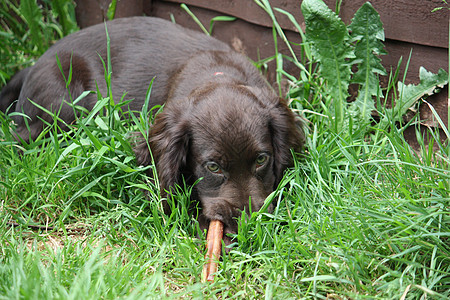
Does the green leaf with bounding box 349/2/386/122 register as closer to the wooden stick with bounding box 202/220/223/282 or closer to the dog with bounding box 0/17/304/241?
the dog with bounding box 0/17/304/241

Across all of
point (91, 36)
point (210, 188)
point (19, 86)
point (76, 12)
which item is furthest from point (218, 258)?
point (76, 12)

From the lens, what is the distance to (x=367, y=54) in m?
3.26

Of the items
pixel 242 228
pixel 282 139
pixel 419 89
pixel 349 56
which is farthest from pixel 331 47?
pixel 242 228

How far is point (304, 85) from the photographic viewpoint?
11.7ft

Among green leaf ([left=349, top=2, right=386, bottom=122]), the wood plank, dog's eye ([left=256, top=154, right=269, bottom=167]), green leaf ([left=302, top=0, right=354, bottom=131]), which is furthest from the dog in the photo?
the wood plank

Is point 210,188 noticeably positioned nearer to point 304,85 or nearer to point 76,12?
point 304,85

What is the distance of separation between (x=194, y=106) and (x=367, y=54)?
1277mm

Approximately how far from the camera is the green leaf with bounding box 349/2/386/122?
10.5 ft

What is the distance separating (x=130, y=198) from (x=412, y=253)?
1.57 meters

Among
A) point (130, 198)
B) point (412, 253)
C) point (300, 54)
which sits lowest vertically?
point (130, 198)

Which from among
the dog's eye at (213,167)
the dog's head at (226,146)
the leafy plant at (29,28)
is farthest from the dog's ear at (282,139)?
the leafy plant at (29,28)

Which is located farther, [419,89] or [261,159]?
[419,89]

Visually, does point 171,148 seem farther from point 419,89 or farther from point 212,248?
point 419,89

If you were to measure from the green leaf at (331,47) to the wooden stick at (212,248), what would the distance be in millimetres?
1130
